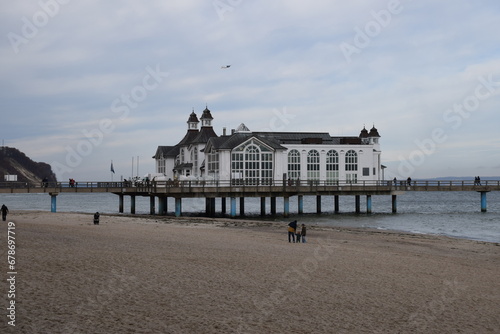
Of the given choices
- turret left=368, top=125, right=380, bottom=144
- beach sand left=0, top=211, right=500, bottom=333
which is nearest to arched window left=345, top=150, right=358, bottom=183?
turret left=368, top=125, right=380, bottom=144

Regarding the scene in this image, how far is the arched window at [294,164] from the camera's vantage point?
64250mm

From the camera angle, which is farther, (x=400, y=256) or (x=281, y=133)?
(x=281, y=133)

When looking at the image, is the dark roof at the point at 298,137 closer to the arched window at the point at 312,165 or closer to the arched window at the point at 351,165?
the arched window at the point at 312,165

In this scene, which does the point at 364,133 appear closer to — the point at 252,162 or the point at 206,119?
the point at 206,119

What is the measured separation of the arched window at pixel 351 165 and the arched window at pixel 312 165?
3914 millimetres

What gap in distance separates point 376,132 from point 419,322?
65596 mm

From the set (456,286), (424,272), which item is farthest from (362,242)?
(456,286)

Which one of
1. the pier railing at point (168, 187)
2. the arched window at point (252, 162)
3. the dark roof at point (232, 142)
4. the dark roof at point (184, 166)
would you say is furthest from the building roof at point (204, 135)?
the pier railing at point (168, 187)

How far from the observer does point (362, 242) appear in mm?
27203

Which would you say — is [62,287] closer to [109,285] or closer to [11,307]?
[109,285]

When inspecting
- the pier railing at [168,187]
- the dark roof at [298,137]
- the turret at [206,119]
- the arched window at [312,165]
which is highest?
the turret at [206,119]

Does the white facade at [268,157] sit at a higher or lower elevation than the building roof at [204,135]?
lower

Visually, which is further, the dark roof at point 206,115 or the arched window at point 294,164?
the dark roof at point 206,115

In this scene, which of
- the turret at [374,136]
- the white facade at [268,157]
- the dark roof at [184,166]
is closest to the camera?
the white facade at [268,157]
